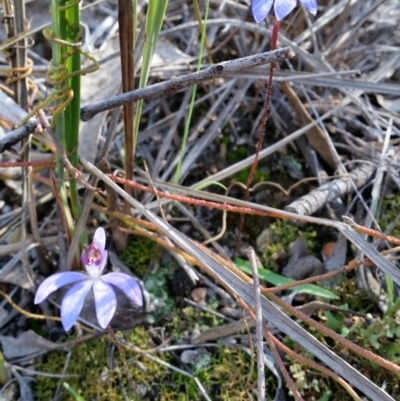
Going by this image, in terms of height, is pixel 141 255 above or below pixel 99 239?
below

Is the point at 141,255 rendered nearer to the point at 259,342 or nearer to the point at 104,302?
the point at 104,302

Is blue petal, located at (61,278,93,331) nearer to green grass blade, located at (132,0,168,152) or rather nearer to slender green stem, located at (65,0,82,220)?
slender green stem, located at (65,0,82,220)

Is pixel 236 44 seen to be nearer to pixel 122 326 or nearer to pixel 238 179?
pixel 238 179

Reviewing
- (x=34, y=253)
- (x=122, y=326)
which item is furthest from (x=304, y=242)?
(x=34, y=253)

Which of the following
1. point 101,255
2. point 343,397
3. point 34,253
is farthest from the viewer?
point 34,253

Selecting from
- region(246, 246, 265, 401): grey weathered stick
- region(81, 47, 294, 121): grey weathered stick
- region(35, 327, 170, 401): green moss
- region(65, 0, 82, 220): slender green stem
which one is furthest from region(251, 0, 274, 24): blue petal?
region(35, 327, 170, 401): green moss

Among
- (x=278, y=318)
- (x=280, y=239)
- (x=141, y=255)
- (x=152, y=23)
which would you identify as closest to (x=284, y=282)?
(x=280, y=239)
